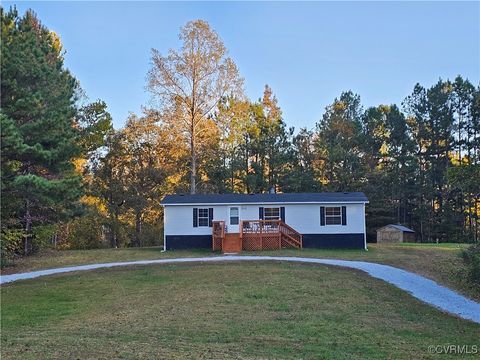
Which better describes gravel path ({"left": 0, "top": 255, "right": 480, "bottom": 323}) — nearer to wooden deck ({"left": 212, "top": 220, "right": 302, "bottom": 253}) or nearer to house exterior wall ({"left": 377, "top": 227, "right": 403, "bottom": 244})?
wooden deck ({"left": 212, "top": 220, "right": 302, "bottom": 253})

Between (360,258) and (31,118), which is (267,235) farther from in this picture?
(31,118)

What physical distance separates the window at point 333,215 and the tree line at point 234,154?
6.04m

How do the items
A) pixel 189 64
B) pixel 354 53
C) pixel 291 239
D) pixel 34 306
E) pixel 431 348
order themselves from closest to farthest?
1. pixel 431 348
2. pixel 34 306
3. pixel 354 53
4. pixel 291 239
5. pixel 189 64

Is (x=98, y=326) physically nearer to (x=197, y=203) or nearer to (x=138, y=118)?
(x=197, y=203)

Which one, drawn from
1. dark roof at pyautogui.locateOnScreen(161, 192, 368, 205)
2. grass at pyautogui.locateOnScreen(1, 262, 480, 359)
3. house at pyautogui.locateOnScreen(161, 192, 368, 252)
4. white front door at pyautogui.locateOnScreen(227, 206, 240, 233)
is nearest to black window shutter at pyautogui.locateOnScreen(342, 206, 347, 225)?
house at pyautogui.locateOnScreen(161, 192, 368, 252)

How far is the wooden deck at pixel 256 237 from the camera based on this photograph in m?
23.2

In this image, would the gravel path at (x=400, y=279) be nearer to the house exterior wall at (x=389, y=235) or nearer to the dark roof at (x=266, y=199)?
the dark roof at (x=266, y=199)

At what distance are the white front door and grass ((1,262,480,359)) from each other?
8975mm

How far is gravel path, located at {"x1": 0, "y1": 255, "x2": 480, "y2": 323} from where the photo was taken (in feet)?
35.0

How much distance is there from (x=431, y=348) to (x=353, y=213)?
17832mm

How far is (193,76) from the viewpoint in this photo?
93.6 ft

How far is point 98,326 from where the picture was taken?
28.2 ft

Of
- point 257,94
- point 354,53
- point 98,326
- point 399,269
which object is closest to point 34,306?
point 98,326

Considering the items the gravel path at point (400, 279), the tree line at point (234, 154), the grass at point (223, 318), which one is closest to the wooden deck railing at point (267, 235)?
the gravel path at point (400, 279)
